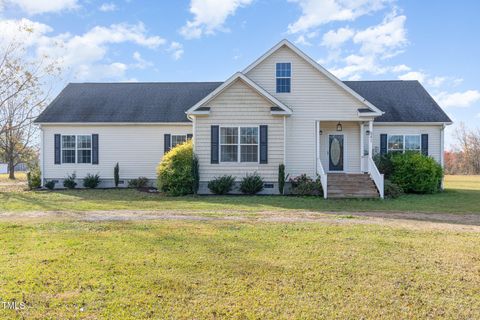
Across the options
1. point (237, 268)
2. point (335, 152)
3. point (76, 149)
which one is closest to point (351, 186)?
point (335, 152)

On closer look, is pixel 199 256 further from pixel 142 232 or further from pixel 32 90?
pixel 32 90

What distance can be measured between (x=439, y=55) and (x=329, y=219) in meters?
13.1

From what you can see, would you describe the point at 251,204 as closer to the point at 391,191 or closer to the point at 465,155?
the point at 391,191

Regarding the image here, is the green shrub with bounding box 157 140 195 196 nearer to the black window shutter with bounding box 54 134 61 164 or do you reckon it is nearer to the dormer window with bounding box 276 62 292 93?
the dormer window with bounding box 276 62 292 93

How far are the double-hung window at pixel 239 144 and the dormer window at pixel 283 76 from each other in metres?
2.53

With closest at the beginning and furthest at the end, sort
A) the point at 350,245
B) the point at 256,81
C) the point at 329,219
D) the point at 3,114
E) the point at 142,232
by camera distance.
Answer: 1. the point at 350,245
2. the point at 142,232
3. the point at 329,219
4. the point at 256,81
5. the point at 3,114

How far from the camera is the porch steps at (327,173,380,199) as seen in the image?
47.4ft

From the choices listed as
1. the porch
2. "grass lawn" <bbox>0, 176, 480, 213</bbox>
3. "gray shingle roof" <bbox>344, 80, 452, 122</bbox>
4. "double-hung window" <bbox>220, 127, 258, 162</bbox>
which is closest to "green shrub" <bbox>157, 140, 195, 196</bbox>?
"grass lawn" <bbox>0, 176, 480, 213</bbox>

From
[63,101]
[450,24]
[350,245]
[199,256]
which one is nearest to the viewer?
[199,256]

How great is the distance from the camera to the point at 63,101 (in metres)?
20.7

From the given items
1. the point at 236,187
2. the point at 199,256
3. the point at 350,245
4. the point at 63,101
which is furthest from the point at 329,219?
the point at 63,101

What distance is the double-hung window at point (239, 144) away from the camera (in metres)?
15.8

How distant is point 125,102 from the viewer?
68.0 ft

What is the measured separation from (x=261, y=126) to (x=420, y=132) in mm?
9250
